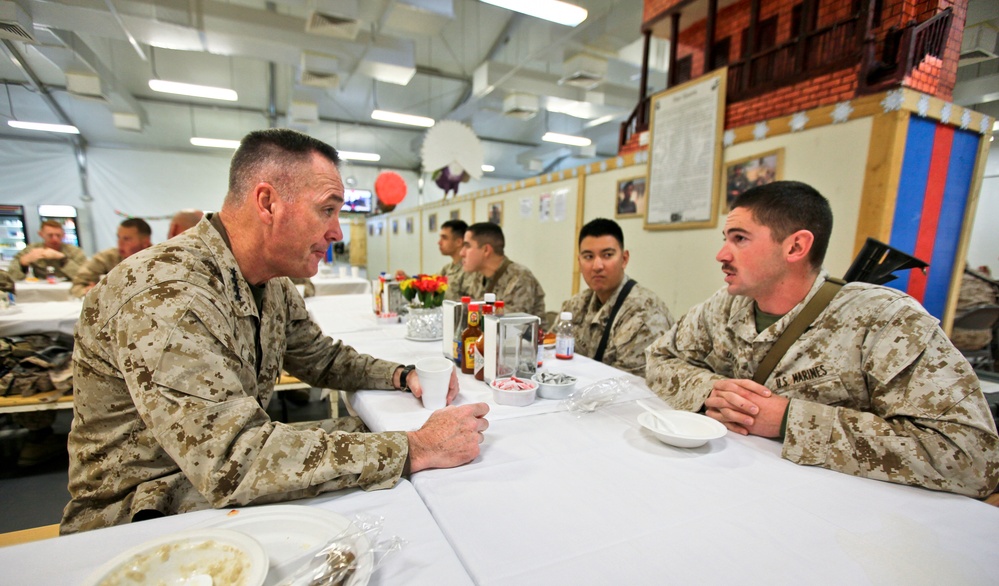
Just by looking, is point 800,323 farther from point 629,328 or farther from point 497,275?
point 497,275

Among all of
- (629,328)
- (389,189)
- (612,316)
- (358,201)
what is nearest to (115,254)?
(389,189)

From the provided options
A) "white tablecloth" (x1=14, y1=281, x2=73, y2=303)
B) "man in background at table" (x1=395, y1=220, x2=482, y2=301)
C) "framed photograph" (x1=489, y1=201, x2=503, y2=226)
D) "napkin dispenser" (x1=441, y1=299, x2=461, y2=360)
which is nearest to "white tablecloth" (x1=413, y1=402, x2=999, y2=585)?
"napkin dispenser" (x1=441, y1=299, x2=461, y2=360)

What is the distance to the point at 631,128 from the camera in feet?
18.3

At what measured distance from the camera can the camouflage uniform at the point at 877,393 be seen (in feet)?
3.12

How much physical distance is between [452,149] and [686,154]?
9.87 ft

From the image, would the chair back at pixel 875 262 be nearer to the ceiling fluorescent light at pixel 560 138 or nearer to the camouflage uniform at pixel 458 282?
the camouflage uniform at pixel 458 282

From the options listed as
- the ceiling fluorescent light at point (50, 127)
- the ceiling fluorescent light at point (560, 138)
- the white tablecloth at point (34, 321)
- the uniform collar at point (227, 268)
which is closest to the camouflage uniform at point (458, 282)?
the white tablecloth at point (34, 321)

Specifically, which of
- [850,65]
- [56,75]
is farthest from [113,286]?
[56,75]

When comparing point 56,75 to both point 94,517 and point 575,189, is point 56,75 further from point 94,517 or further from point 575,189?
point 94,517

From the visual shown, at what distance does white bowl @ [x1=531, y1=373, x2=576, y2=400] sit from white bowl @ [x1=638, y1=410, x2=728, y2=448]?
0.34 m

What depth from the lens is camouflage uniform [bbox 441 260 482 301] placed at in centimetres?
434

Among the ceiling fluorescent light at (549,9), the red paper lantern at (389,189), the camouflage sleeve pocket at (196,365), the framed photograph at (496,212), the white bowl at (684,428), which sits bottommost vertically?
the white bowl at (684,428)

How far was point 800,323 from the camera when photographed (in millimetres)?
1312

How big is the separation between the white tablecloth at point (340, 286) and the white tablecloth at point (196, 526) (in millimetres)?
5141
